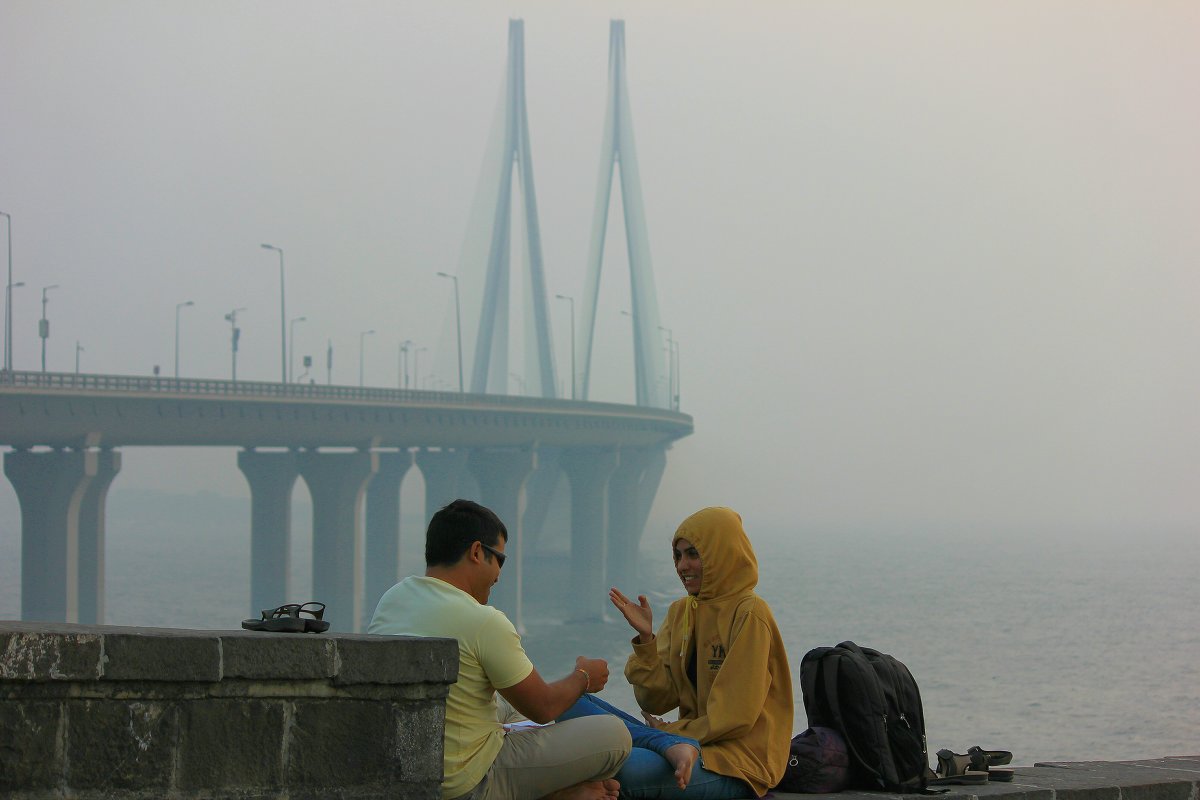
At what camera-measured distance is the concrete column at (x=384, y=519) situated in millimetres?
56688

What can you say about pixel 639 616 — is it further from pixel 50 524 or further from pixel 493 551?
pixel 50 524

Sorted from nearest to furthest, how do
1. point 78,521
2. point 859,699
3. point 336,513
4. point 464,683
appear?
point 464,683 < point 859,699 < point 78,521 < point 336,513

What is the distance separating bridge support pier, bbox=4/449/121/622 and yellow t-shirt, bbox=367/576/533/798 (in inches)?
1412

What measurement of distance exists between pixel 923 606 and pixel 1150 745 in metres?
32.9

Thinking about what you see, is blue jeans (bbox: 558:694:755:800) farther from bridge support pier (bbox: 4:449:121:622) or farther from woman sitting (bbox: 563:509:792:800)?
bridge support pier (bbox: 4:449:121:622)

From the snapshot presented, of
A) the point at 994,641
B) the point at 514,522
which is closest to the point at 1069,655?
the point at 994,641

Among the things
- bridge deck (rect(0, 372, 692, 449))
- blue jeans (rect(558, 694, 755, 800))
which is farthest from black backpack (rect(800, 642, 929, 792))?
bridge deck (rect(0, 372, 692, 449))

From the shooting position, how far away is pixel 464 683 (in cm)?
411

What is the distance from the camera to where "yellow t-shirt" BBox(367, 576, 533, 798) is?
13.4ft

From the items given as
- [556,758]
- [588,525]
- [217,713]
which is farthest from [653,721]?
[588,525]

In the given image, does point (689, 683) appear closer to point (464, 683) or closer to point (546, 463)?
point (464, 683)

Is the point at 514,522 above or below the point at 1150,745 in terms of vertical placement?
above

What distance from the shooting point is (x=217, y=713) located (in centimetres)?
364

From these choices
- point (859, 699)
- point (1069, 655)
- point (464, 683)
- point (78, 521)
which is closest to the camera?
point (464, 683)
